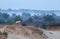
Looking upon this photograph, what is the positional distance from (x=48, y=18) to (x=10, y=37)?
56737mm

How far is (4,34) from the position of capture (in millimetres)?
21469

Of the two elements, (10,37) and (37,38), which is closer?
(10,37)

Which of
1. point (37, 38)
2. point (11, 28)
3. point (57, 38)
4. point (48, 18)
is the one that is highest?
point (11, 28)

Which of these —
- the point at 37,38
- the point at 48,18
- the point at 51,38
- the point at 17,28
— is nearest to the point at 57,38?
the point at 51,38

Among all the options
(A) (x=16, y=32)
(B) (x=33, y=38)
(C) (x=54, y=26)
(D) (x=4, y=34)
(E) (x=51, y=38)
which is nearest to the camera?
(D) (x=4, y=34)

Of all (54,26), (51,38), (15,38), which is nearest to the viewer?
(15,38)

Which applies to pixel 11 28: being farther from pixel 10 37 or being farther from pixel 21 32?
pixel 10 37

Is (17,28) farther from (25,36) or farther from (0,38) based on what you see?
(0,38)

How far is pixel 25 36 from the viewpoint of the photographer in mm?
26562

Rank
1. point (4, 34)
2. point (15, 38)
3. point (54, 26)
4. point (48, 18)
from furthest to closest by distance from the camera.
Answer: point (48, 18), point (54, 26), point (15, 38), point (4, 34)

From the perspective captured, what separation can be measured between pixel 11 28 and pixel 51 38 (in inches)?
364

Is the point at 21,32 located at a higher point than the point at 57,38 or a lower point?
higher

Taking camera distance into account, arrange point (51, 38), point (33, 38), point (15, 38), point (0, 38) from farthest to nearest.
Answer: point (51, 38) < point (33, 38) < point (15, 38) < point (0, 38)

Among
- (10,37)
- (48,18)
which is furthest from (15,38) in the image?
(48,18)
